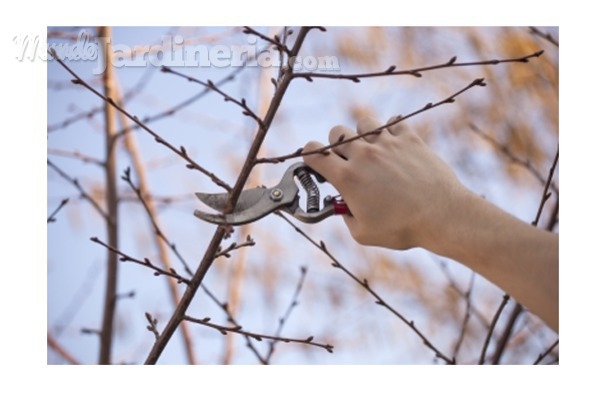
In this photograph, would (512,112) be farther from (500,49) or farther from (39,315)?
(39,315)

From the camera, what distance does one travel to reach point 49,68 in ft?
5.58

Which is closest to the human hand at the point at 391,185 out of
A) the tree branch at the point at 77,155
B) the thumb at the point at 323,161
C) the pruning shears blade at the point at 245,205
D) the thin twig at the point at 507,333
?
the thumb at the point at 323,161

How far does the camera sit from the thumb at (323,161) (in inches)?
40.7

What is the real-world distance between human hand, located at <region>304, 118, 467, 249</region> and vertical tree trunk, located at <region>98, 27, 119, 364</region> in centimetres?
63

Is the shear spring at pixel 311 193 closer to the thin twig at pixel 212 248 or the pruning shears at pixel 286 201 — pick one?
the pruning shears at pixel 286 201

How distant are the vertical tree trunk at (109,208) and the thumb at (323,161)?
604mm

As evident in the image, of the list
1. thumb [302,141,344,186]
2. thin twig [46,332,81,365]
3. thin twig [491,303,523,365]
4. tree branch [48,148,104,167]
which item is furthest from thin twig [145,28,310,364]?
tree branch [48,148,104,167]

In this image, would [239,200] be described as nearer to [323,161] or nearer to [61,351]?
[323,161]

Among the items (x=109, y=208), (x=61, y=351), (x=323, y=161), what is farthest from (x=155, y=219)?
(x=323, y=161)

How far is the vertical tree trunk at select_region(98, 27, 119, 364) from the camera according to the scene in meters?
1.47

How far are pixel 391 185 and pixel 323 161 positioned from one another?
0.32ft

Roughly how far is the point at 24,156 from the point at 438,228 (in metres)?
0.83
